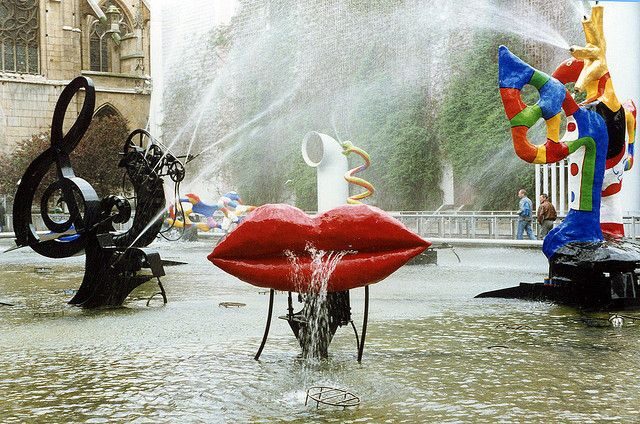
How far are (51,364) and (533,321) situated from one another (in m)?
4.52

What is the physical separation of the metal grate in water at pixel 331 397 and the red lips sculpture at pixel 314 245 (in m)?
0.79

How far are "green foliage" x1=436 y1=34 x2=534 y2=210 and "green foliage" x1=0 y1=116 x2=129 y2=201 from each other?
593 inches

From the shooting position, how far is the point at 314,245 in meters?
6.15

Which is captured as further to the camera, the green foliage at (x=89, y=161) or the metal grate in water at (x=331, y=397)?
the green foliage at (x=89, y=161)

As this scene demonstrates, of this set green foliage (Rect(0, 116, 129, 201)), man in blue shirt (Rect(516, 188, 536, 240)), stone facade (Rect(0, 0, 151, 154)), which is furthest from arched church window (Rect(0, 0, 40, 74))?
man in blue shirt (Rect(516, 188, 536, 240))

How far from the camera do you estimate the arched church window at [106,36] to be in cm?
4778

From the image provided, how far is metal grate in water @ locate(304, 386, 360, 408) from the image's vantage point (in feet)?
17.1

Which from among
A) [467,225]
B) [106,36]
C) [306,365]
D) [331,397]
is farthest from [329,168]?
[106,36]

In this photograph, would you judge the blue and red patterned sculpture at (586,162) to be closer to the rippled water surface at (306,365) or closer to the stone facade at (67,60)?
the rippled water surface at (306,365)

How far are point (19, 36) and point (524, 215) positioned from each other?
105 feet

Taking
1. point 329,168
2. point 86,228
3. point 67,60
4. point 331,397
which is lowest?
point 331,397

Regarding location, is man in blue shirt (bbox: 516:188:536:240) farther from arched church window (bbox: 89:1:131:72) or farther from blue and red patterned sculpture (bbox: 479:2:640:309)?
arched church window (bbox: 89:1:131:72)

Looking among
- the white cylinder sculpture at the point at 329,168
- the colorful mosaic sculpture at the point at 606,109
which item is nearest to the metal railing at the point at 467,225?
the white cylinder sculpture at the point at 329,168

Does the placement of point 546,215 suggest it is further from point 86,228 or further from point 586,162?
point 86,228
